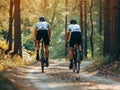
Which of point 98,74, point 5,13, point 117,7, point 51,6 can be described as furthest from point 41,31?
point 51,6

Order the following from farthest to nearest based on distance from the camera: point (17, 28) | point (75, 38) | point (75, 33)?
point (17, 28) < point (75, 38) < point (75, 33)

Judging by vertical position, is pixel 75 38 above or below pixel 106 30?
above

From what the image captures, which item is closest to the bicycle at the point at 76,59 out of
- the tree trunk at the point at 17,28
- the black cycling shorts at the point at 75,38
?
the black cycling shorts at the point at 75,38

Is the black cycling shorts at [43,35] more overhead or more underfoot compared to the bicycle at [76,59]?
more overhead

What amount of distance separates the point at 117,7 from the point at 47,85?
8414 mm

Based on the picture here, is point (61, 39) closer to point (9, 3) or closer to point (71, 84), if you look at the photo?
point (9, 3)

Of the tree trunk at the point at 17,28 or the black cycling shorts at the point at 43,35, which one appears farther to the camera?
the tree trunk at the point at 17,28

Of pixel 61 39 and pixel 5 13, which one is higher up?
pixel 5 13

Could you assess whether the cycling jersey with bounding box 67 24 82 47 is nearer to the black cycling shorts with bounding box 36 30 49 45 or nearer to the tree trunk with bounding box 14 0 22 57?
the black cycling shorts with bounding box 36 30 49 45

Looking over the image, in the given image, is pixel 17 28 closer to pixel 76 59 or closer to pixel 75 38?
pixel 76 59

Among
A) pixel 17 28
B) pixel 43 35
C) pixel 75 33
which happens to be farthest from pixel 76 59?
pixel 17 28

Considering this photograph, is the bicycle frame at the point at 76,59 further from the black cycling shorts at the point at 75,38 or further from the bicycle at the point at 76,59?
the black cycling shorts at the point at 75,38

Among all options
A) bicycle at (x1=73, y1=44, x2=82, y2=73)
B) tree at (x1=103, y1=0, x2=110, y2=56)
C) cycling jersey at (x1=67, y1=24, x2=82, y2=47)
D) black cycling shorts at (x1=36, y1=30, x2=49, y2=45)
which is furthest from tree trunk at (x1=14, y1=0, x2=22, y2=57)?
cycling jersey at (x1=67, y1=24, x2=82, y2=47)

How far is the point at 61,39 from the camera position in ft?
269
